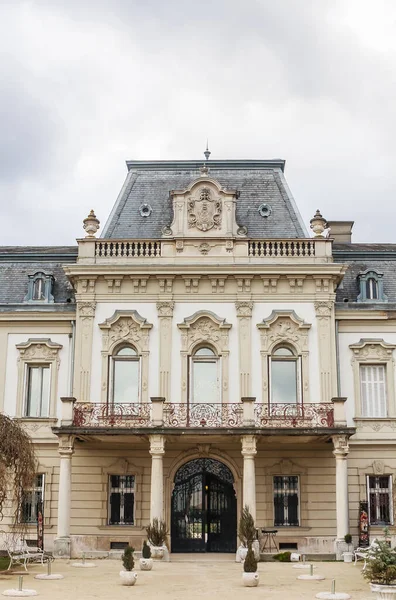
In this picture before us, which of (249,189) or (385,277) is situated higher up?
(249,189)

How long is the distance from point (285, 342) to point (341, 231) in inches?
326

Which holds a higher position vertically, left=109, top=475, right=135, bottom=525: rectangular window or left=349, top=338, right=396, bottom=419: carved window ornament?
left=349, top=338, right=396, bottom=419: carved window ornament

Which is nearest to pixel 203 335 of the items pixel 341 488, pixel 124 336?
pixel 124 336

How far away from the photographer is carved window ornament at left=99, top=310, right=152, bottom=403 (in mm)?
26828

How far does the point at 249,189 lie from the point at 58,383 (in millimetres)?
9853

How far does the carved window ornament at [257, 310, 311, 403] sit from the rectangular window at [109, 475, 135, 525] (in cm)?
556

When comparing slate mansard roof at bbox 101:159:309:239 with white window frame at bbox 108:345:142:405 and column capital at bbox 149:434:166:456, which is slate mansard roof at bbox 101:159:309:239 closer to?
white window frame at bbox 108:345:142:405

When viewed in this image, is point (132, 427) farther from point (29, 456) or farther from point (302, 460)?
point (302, 460)

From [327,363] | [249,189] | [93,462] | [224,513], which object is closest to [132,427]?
[93,462]

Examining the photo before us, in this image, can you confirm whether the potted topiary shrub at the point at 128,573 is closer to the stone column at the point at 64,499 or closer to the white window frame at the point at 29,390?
the stone column at the point at 64,499

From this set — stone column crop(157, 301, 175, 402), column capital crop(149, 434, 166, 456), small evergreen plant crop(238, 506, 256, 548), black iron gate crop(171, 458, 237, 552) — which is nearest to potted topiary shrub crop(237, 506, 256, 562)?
small evergreen plant crop(238, 506, 256, 548)

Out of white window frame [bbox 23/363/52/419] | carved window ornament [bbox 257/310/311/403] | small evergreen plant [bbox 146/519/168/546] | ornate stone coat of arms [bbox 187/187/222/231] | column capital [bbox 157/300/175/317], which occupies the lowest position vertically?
small evergreen plant [bbox 146/519/168/546]

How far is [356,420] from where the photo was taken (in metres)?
26.9

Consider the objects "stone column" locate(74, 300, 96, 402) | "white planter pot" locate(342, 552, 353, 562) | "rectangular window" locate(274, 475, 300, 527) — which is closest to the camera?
"white planter pot" locate(342, 552, 353, 562)
